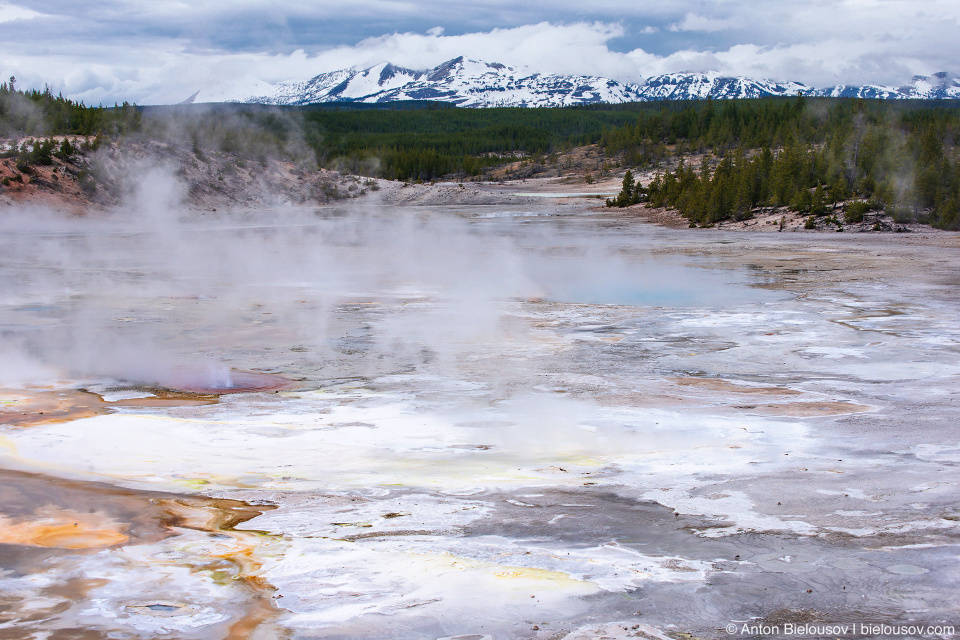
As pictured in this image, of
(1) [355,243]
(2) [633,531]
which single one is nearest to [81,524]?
(2) [633,531]

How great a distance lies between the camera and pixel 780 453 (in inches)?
307

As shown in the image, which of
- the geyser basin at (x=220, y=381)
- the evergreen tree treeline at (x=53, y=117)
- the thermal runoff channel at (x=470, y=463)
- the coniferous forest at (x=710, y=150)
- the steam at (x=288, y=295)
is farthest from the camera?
the evergreen tree treeline at (x=53, y=117)

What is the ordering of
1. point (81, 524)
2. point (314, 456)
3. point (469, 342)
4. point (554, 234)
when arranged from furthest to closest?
point (554, 234), point (469, 342), point (314, 456), point (81, 524)

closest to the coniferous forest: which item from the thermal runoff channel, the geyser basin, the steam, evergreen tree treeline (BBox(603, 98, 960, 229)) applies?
evergreen tree treeline (BBox(603, 98, 960, 229))

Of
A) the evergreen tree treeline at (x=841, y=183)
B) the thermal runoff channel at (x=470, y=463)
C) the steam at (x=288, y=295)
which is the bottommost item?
the thermal runoff channel at (x=470, y=463)

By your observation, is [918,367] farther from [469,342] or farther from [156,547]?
[156,547]

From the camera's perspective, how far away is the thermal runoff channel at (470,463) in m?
4.93

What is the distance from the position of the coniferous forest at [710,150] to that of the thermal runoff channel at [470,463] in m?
24.7

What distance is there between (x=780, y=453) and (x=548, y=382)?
11.0 ft

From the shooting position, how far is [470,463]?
753cm

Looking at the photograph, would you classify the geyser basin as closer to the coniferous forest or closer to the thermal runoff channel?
the thermal runoff channel

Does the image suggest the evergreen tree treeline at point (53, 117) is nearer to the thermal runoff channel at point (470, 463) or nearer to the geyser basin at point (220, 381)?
the thermal runoff channel at point (470, 463)

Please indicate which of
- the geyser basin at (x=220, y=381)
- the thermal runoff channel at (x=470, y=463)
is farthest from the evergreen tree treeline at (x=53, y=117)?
the geyser basin at (x=220, y=381)

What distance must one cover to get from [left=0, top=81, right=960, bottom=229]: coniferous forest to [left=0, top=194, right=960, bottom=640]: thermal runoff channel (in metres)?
24.7
